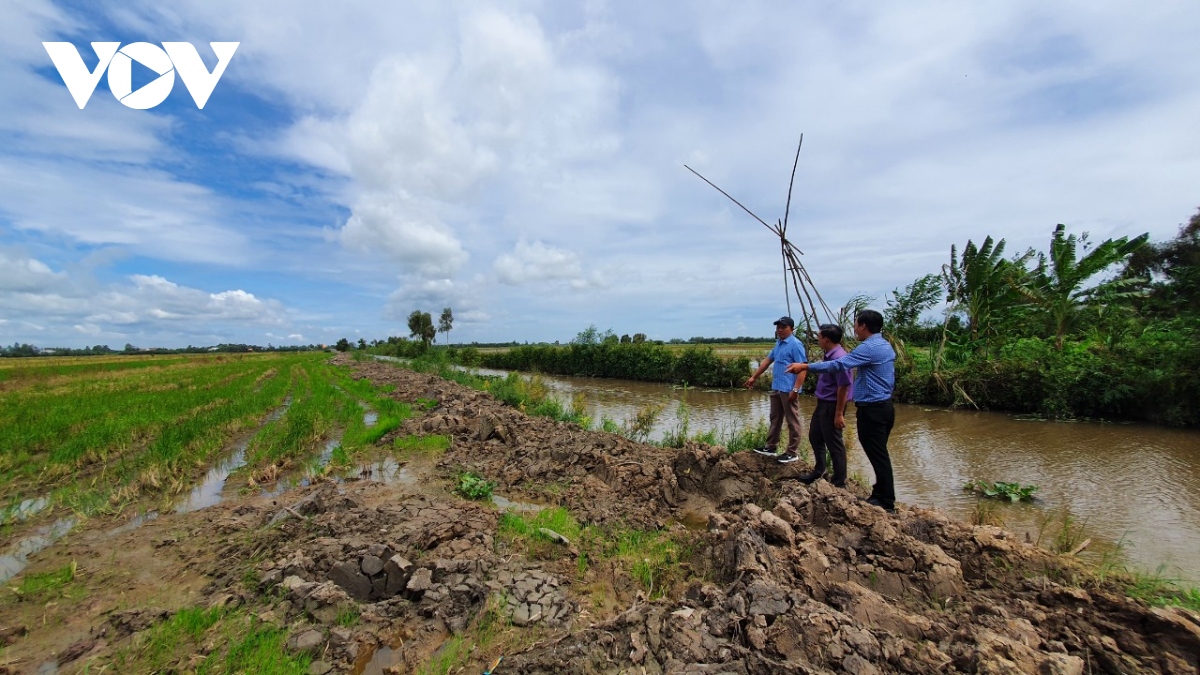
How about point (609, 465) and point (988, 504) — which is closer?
point (988, 504)

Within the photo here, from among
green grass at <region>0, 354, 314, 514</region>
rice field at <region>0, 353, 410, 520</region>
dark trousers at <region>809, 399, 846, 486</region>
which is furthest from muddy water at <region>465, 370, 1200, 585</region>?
green grass at <region>0, 354, 314, 514</region>

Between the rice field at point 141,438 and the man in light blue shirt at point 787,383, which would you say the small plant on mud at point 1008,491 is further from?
the rice field at point 141,438

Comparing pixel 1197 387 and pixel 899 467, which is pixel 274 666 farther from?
pixel 1197 387

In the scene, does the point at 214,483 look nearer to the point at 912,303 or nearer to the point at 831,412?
the point at 831,412

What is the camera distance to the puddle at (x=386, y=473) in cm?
672

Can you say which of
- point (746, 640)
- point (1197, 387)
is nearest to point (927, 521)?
point (746, 640)

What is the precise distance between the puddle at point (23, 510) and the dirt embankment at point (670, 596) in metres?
1.35

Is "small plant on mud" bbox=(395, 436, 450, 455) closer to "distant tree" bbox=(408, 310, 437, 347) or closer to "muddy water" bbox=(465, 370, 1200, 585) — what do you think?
"muddy water" bbox=(465, 370, 1200, 585)

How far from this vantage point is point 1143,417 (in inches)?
409

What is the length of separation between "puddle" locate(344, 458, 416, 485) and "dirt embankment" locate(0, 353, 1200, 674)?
155cm

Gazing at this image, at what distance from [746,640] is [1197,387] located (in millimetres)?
12822

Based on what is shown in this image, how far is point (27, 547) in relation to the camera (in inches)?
176

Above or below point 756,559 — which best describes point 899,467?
below

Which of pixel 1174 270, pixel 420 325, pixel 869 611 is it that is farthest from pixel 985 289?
pixel 420 325
